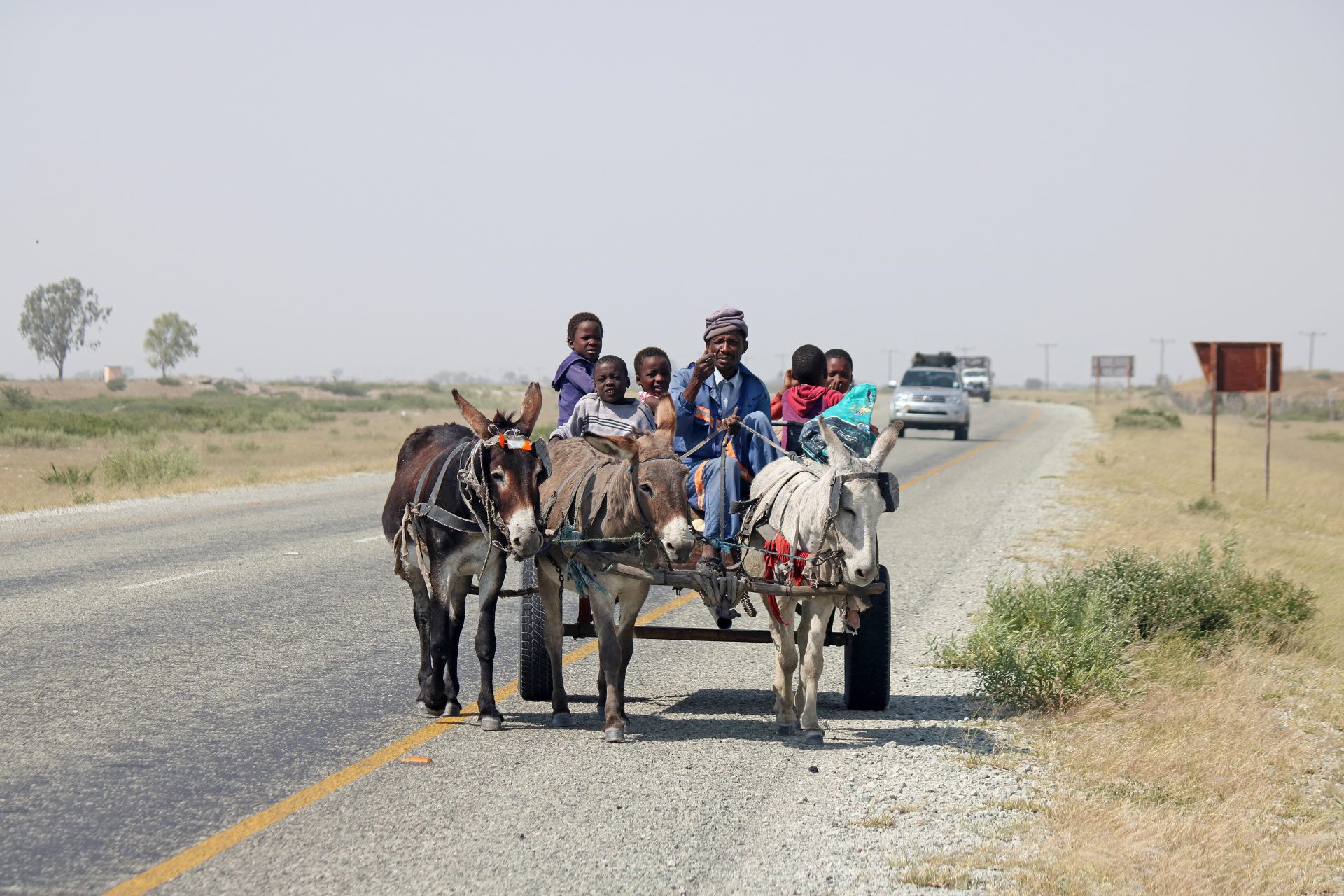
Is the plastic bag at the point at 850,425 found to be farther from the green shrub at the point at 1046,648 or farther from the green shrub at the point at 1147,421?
the green shrub at the point at 1147,421

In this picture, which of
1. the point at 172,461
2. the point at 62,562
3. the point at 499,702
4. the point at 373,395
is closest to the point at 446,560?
the point at 499,702

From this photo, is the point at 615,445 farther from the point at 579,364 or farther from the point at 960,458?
the point at 960,458

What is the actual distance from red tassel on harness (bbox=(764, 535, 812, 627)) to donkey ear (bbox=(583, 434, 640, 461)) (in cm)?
93

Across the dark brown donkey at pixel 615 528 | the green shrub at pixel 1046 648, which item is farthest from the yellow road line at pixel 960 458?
the dark brown donkey at pixel 615 528

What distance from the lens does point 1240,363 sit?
2225 cm

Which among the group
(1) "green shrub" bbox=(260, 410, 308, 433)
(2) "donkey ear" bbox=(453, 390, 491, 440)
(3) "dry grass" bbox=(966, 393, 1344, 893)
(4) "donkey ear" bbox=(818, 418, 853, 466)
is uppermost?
(2) "donkey ear" bbox=(453, 390, 491, 440)

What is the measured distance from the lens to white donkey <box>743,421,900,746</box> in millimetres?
6570

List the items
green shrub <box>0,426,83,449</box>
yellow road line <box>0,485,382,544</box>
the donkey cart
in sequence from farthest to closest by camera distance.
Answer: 1. green shrub <box>0,426,83,449</box>
2. yellow road line <box>0,485,382,544</box>
3. the donkey cart

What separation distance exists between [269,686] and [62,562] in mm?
7333

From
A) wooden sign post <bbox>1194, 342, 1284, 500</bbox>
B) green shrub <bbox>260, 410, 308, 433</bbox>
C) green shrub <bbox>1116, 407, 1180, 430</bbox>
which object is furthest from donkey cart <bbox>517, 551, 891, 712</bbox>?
green shrub <bbox>260, 410, 308, 433</bbox>

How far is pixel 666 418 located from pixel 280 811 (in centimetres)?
268

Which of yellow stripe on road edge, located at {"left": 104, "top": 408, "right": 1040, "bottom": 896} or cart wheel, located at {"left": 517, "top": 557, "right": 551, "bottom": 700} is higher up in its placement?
cart wheel, located at {"left": 517, "top": 557, "right": 551, "bottom": 700}

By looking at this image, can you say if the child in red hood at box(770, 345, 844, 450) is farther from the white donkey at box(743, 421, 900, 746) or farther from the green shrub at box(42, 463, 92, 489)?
the green shrub at box(42, 463, 92, 489)

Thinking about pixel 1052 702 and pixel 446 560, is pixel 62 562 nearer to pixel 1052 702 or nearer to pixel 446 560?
pixel 446 560
